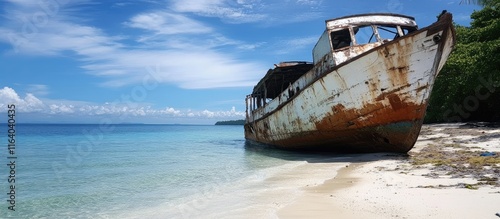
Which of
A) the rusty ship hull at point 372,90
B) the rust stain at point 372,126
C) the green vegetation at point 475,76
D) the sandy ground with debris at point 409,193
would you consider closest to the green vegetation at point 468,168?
the sandy ground with debris at point 409,193

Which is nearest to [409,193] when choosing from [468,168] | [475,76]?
[468,168]

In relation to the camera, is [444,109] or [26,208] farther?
[444,109]

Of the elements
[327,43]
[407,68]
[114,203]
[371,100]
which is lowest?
[114,203]

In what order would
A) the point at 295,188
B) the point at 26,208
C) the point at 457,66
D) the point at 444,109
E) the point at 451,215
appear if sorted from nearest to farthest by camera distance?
the point at 451,215 < the point at 26,208 < the point at 295,188 < the point at 457,66 < the point at 444,109

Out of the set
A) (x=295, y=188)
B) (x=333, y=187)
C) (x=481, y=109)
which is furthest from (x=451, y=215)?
(x=481, y=109)

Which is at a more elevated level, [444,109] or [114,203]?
[444,109]

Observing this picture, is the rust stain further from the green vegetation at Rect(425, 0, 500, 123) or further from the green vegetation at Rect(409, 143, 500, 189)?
the green vegetation at Rect(425, 0, 500, 123)

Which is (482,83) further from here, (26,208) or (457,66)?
(26,208)

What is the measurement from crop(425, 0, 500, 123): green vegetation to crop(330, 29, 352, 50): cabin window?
945 centimetres

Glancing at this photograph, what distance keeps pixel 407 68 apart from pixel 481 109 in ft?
56.8

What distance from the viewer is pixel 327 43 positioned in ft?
34.5

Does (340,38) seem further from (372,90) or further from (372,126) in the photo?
(372,126)

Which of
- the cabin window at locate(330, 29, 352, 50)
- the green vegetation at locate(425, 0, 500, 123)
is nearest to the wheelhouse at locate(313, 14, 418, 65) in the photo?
the cabin window at locate(330, 29, 352, 50)

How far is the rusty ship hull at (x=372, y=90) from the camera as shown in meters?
8.86
